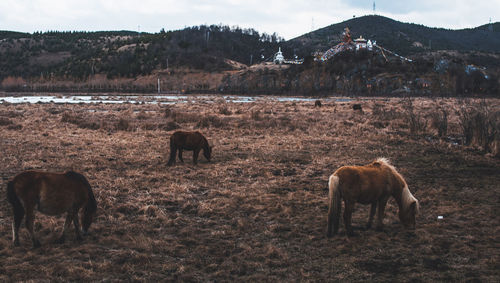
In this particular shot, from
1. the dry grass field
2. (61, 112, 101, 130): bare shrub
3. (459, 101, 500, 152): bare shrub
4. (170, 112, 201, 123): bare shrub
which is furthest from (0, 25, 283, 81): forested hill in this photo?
the dry grass field

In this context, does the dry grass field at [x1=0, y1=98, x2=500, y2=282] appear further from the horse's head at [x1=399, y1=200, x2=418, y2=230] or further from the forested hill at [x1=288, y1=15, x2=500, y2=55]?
the forested hill at [x1=288, y1=15, x2=500, y2=55]

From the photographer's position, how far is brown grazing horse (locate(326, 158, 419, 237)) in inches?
235

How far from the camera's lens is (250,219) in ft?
23.5

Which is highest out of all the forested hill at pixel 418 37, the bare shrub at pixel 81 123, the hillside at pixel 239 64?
the forested hill at pixel 418 37

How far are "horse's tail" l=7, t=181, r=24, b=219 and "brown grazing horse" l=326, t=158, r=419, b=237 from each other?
15.4 ft

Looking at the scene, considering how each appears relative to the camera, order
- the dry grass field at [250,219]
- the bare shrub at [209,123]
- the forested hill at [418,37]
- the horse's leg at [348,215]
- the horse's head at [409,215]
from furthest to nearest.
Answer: the forested hill at [418,37] → the bare shrub at [209,123] → the horse's head at [409,215] → the horse's leg at [348,215] → the dry grass field at [250,219]

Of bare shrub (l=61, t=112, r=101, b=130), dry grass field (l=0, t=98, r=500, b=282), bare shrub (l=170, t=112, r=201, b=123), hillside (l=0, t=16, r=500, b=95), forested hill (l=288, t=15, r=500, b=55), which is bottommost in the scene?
dry grass field (l=0, t=98, r=500, b=282)

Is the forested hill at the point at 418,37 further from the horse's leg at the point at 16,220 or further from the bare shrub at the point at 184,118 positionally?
the horse's leg at the point at 16,220

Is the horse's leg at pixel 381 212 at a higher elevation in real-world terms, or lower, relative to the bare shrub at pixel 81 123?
lower

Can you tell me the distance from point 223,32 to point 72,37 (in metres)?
75.1

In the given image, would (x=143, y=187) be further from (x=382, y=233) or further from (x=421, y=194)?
(x=421, y=194)

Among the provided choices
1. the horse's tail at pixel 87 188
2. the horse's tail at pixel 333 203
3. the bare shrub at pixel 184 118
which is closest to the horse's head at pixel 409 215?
the horse's tail at pixel 333 203

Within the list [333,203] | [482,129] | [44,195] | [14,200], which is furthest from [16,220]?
[482,129]

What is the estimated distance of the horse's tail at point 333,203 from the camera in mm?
5918
